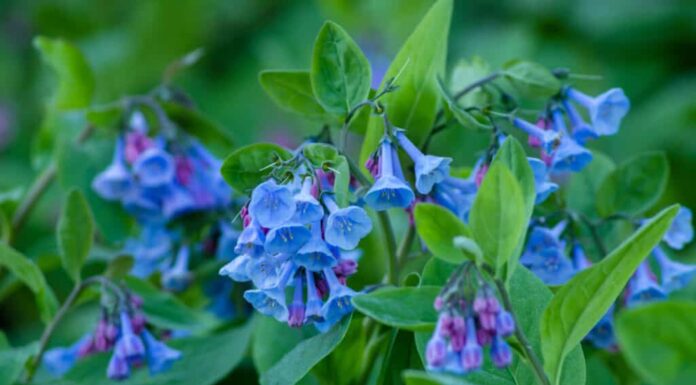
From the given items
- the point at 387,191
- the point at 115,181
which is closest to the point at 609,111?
the point at 387,191

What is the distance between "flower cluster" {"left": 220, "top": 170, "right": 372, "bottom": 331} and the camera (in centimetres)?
87

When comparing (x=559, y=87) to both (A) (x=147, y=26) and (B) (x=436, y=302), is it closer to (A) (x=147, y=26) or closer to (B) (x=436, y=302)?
(B) (x=436, y=302)

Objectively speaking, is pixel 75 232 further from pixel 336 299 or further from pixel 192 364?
pixel 336 299

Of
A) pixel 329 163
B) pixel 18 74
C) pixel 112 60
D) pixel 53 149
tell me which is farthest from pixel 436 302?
pixel 18 74

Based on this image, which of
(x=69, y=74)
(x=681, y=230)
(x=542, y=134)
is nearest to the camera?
(x=542, y=134)

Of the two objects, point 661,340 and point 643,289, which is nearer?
point 661,340

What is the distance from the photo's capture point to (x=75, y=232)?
3.97ft

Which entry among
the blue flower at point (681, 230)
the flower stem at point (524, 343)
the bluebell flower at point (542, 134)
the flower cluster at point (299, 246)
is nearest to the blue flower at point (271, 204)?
the flower cluster at point (299, 246)

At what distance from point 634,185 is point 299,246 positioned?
21.4 inches

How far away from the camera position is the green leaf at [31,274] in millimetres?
1148

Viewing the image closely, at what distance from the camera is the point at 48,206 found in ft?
7.54

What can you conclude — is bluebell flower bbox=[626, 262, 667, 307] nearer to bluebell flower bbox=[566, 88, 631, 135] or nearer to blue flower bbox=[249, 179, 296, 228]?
bluebell flower bbox=[566, 88, 631, 135]

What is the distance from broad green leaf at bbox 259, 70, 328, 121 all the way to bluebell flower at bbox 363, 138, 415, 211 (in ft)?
0.53

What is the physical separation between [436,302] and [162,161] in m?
0.68
